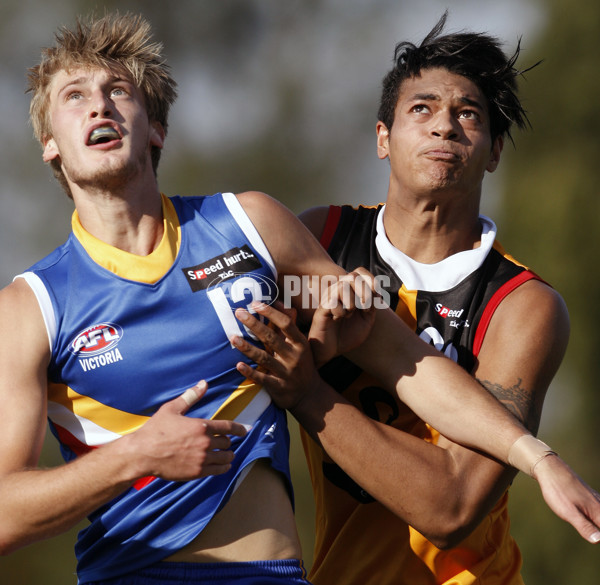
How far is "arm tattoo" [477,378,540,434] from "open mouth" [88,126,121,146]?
163 centimetres

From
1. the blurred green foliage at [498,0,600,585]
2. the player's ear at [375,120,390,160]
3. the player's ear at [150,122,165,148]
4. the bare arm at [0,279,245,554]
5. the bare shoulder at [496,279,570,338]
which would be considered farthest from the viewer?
A: the blurred green foliage at [498,0,600,585]

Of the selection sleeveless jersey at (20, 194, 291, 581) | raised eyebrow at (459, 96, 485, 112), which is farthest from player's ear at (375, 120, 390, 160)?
sleeveless jersey at (20, 194, 291, 581)

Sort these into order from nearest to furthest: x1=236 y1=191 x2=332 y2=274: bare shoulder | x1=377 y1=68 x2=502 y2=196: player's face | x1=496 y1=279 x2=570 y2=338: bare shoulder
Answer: x1=236 y1=191 x2=332 y2=274: bare shoulder → x1=496 y1=279 x2=570 y2=338: bare shoulder → x1=377 y1=68 x2=502 y2=196: player's face

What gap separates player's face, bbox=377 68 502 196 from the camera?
12.5 ft

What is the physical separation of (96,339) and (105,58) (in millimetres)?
1064

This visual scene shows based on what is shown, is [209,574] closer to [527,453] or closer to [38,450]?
[38,450]

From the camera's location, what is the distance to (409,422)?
3.71 metres

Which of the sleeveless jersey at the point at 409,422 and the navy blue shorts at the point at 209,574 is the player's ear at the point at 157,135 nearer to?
the sleeveless jersey at the point at 409,422

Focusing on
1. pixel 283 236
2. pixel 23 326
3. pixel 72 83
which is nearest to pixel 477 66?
pixel 283 236

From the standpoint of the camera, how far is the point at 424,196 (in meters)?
3.87

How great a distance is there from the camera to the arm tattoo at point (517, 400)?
3.43 m

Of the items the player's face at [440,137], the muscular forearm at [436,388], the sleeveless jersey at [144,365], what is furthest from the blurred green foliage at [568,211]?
the sleeveless jersey at [144,365]

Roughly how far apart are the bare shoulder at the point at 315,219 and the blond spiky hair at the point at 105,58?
824mm

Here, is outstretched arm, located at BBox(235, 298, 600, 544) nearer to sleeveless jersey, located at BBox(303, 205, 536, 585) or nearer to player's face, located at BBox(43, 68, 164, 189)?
sleeveless jersey, located at BBox(303, 205, 536, 585)
